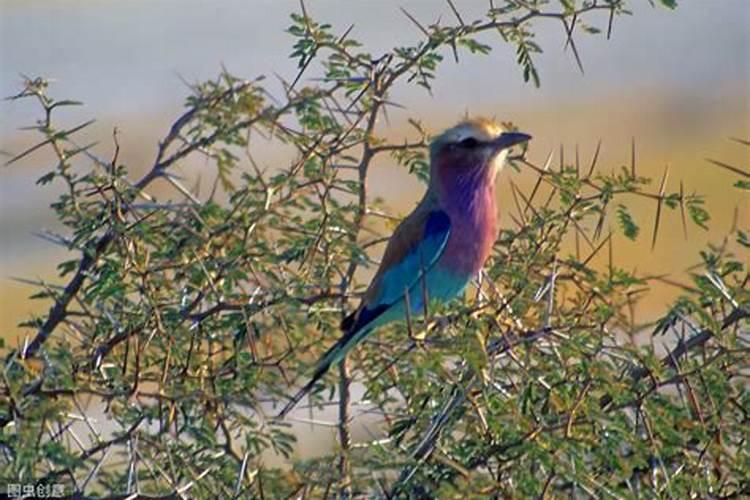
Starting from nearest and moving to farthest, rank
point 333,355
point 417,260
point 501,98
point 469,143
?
point 333,355 → point 417,260 → point 469,143 → point 501,98

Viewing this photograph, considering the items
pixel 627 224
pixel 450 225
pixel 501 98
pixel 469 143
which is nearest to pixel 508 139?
pixel 469 143

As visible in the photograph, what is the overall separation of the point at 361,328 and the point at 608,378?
777mm

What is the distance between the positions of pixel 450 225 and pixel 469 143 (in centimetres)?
21

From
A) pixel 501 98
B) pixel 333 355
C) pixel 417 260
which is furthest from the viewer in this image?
pixel 501 98

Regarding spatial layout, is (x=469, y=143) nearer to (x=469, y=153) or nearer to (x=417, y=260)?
(x=469, y=153)

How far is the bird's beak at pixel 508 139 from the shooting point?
407cm

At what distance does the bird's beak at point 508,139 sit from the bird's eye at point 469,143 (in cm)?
6

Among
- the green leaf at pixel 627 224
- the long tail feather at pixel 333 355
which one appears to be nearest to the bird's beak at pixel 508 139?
the green leaf at pixel 627 224

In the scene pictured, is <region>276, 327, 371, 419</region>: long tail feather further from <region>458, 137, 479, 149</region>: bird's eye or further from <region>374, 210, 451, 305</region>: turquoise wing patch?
<region>458, 137, 479, 149</region>: bird's eye

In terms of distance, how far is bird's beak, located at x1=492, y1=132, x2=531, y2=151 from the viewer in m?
4.07

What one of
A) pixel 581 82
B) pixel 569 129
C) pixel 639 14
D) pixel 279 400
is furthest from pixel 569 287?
pixel 639 14

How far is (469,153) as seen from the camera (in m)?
4.39

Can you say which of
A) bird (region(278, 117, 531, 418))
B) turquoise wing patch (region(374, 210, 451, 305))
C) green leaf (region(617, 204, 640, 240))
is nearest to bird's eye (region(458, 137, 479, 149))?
bird (region(278, 117, 531, 418))

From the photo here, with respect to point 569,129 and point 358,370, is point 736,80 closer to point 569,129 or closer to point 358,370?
point 569,129
